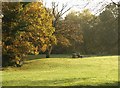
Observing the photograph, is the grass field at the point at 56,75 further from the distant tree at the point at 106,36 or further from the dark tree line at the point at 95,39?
the dark tree line at the point at 95,39

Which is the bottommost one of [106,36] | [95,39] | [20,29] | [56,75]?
[56,75]

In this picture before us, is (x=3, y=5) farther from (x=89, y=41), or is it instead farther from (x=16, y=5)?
(x=89, y=41)

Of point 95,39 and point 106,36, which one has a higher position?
point 106,36

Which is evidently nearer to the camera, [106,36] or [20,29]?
[20,29]

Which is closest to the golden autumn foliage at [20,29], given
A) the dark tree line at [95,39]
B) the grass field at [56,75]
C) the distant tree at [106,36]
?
the grass field at [56,75]

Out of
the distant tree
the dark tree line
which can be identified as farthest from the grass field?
the dark tree line

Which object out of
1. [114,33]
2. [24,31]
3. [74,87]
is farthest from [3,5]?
[114,33]

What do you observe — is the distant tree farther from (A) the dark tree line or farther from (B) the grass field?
(B) the grass field

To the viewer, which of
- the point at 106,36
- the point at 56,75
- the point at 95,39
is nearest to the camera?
the point at 56,75

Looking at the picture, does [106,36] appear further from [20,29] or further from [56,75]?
[56,75]

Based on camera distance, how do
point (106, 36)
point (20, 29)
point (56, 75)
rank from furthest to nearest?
1. point (106, 36)
2. point (20, 29)
3. point (56, 75)

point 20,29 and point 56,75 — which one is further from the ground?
point 20,29

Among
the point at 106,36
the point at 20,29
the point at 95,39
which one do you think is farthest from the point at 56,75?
the point at 106,36

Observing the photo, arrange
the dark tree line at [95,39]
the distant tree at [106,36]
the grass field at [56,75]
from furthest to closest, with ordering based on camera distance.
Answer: the dark tree line at [95,39] → the distant tree at [106,36] → the grass field at [56,75]
